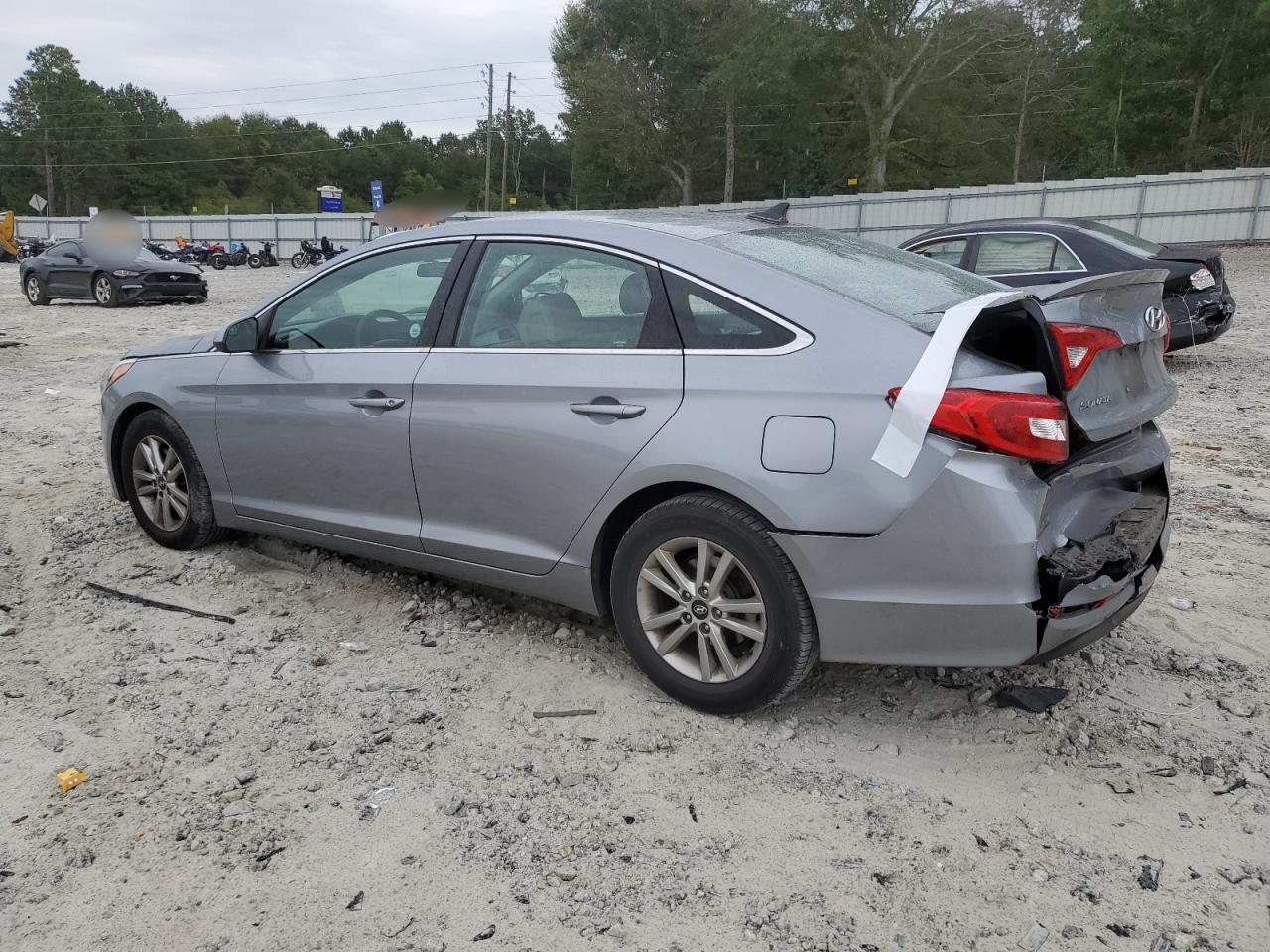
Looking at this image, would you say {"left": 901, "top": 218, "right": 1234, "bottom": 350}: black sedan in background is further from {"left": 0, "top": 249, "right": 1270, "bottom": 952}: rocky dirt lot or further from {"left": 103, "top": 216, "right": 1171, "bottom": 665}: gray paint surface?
{"left": 103, "top": 216, "right": 1171, "bottom": 665}: gray paint surface

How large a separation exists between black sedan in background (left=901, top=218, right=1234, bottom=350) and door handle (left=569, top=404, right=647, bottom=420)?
7.03 m

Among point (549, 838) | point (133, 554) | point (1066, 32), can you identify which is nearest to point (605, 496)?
point (549, 838)

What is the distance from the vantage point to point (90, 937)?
7.79 ft

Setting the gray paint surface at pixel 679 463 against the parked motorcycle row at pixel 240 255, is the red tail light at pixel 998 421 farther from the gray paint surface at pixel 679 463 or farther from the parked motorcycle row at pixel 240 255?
the parked motorcycle row at pixel 240 255

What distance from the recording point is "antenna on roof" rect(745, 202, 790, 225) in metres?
4.00

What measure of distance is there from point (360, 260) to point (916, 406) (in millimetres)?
2473

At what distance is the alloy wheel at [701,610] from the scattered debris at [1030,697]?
0.93m

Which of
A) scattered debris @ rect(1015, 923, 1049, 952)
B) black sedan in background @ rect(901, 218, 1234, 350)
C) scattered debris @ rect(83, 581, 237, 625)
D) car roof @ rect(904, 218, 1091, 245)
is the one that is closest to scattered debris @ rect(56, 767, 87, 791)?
scattered debris @ rect(83, 581, 237, 625)

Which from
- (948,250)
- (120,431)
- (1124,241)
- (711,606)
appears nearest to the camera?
(711,606)

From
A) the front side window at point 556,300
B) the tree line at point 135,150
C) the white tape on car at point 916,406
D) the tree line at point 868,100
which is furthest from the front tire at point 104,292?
the tree line at point 135,150

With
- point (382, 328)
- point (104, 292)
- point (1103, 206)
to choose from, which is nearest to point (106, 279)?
point (104, 292)

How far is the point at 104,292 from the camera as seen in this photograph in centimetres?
1917

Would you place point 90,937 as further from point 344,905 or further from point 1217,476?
point 1217,476

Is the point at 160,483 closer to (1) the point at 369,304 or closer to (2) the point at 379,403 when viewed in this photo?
(1) the point at 369,304
